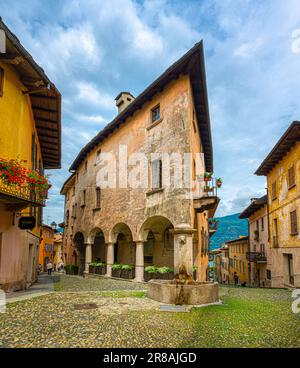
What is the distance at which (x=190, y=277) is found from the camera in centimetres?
905

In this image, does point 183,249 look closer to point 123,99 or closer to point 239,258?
point 123,99

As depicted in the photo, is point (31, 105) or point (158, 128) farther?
point (158, 128)

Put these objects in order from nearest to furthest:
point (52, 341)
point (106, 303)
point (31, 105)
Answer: point (52, 341), point (106, 303), point (31, 105)

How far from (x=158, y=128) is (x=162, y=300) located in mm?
10147

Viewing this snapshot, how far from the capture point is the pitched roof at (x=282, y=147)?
17.4 metres

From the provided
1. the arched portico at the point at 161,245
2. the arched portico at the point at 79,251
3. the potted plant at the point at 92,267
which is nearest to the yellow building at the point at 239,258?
the arched portico at the point at 79,251

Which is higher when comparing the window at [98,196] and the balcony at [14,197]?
the window at [98,196]

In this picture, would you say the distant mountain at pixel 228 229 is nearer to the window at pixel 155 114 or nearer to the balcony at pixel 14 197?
the window at pixel 155 114

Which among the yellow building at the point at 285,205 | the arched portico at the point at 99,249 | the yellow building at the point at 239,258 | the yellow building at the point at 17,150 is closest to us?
the yellow building at the point at 17,150

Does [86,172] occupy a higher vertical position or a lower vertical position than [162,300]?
higher

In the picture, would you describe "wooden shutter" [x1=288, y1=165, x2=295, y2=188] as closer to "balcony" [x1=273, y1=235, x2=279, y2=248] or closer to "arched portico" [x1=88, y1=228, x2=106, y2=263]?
"balcony" [x1=273, y1=235, x2=279, y2=248]

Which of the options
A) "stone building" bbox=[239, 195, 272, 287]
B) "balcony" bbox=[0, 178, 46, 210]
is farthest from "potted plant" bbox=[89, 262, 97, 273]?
"stone building" bbox=[239, 195, 272, 287]
